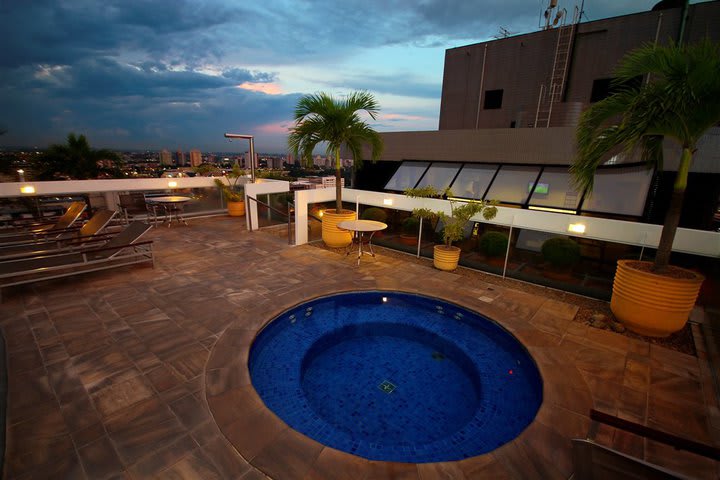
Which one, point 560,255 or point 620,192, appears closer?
point 560,255

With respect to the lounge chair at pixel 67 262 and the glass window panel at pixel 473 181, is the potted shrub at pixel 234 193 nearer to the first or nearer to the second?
the lounge chair at pixel 67 262

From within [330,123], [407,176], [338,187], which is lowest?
[338,187]

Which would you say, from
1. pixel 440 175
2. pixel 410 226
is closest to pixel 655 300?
pixel 410 226

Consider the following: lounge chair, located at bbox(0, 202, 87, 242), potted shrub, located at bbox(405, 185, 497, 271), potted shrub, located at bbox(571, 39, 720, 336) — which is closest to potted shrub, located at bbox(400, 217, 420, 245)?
potted shrub, located at bbox(405, 185, 497, 271)

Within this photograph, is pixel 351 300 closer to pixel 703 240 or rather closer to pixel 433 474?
pixel 433 474

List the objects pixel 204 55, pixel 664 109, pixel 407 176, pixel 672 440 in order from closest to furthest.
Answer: pixel 672 440
pixel 664 109
pixel 407 176
pixel 204 55

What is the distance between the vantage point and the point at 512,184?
10.1 metres

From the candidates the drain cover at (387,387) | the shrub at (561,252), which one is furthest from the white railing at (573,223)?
the drain cover at (387,387)

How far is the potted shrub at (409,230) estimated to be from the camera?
8594 millimetres

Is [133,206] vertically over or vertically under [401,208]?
under

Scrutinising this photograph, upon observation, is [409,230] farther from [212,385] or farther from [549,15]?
[549,15]

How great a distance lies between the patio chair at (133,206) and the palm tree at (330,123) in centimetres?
619

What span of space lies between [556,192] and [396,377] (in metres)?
8.22

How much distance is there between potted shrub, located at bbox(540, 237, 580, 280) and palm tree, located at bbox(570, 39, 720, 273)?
63.2 inches
